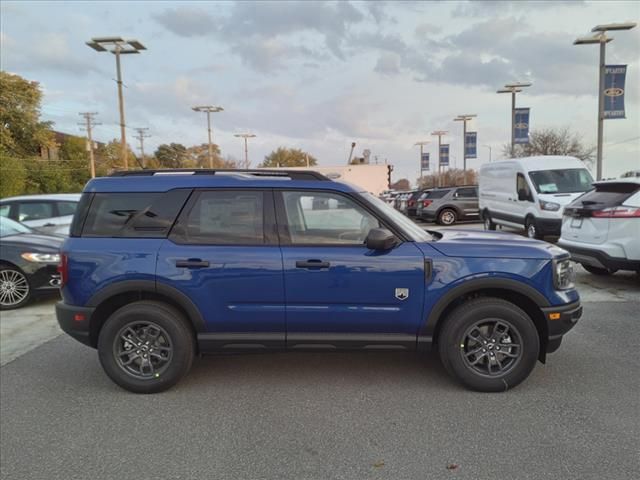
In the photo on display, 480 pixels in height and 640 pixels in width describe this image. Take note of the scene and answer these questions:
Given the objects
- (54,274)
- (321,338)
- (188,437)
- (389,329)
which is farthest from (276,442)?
(54,274)

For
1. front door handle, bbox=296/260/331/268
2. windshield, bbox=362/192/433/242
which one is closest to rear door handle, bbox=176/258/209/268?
front door handle, bbox=296/260/331/268

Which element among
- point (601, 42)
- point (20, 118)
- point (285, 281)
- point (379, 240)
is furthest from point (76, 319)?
point (20, 118)

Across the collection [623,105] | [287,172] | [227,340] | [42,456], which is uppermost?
[623,105]

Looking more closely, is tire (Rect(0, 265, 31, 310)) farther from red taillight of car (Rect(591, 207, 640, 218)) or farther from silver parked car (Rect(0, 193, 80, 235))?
red taillight of car (Rect(591, 207, 640, 218))

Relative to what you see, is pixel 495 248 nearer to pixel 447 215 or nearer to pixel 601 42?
pixel 447 215

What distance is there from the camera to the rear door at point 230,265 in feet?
12.1

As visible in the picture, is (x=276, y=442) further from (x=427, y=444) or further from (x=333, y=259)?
(x=333, y=259)

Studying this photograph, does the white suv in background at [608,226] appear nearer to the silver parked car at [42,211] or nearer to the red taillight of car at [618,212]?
the red taillight of car at [618,212]

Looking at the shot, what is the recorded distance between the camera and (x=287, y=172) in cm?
400

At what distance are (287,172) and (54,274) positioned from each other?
190 inches

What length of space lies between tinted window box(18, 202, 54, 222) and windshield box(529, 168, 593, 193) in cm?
1147

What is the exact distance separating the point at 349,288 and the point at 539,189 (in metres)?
9.95

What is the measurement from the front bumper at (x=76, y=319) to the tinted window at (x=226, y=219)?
1.03 metres

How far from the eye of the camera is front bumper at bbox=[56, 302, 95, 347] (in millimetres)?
3805
